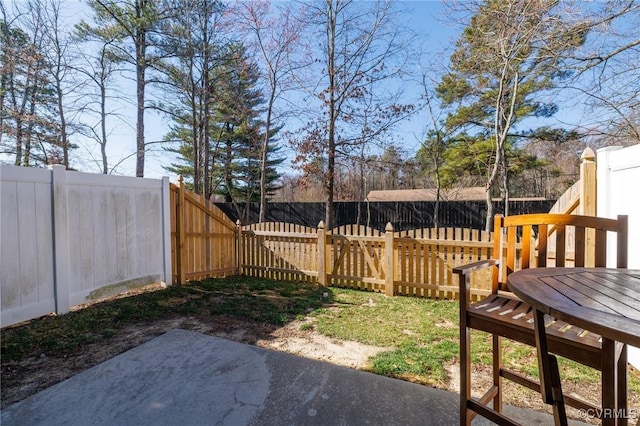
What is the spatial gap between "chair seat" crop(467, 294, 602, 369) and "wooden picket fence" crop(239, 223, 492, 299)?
2.58 meters

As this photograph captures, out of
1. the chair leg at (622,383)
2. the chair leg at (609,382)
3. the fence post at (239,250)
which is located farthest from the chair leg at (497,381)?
the fence post at (239,250)

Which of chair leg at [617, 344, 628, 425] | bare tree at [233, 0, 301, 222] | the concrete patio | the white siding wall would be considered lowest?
the concrete patio

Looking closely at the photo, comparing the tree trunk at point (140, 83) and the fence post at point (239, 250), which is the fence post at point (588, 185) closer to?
the fence post at point (239, 250)

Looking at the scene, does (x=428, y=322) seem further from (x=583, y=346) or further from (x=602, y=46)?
(x=602, y=46)

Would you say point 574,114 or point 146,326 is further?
point 574,114

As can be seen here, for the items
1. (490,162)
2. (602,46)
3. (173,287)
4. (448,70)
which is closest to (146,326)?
(173,287)

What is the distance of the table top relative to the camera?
0.84m

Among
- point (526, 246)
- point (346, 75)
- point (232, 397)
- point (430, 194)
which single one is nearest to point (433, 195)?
point (430, 194)

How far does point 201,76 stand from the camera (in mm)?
8656

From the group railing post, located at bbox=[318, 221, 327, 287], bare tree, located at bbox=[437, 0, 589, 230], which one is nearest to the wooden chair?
railing post, located at bbox=[318, 221, 327, 287]

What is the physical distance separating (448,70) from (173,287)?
854 cm

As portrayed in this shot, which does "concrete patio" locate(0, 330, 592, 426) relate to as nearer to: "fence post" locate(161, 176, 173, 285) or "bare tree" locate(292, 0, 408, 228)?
"fence post" locate(161, 176, 173, 285)

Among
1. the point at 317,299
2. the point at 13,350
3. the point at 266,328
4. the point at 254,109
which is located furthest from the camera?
the point at 254,109

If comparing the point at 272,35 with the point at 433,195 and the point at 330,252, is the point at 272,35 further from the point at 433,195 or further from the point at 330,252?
the point at 433,195
